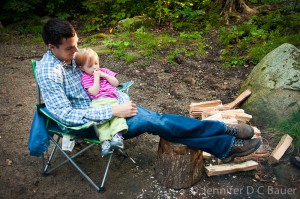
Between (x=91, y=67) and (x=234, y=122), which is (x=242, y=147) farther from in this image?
(x=91, y=67)

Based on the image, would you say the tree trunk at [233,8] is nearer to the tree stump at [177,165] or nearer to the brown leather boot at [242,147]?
the brown leather boot at [242,147]

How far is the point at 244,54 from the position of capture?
658 cm

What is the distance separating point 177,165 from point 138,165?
616 millimetres

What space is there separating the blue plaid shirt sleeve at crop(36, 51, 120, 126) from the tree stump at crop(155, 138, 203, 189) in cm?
69

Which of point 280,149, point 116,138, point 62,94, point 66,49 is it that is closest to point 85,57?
point 66,49

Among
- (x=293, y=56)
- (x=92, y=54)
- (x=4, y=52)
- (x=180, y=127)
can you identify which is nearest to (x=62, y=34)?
(x=92, y=54)

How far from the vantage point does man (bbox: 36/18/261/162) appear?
116 inches

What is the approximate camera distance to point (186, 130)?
3.03m

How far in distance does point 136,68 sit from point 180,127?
3409 mm

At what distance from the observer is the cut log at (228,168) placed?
3.42 m

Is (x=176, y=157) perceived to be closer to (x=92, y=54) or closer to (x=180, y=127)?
(x=180, y=127)

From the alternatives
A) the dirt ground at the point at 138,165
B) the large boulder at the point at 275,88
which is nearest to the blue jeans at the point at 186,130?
the dirt ground at the point at 138,165

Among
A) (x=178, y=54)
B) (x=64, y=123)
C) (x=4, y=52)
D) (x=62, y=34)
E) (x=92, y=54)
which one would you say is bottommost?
(x=4, y=52)

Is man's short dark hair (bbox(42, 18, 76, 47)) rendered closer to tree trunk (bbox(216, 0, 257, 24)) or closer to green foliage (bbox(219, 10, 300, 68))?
green foliage (bbox(219, 10, 300, 68))
